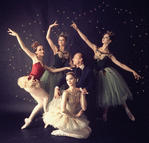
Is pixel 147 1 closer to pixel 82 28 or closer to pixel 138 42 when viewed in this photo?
pixel 138 42

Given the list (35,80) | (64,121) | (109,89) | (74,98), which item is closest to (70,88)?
(74,98)

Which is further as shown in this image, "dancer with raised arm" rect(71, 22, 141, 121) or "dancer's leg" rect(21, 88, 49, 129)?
"dancer with raised arm" rect(71, 22, 141, 121)

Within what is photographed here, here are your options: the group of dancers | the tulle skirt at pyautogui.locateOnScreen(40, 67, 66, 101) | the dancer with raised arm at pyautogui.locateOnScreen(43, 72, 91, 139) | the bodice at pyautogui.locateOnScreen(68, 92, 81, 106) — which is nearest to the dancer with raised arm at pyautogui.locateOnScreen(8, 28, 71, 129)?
the group of dancers

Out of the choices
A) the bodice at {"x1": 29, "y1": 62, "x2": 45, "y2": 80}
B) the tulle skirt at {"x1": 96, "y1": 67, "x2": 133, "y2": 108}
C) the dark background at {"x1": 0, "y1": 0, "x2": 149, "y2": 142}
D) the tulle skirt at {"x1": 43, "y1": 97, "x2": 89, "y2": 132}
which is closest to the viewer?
the tulle skirt at {"x1": 43, "y1": 97, "x2": 89, "y2": 132}

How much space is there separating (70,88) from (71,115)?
1.09ft

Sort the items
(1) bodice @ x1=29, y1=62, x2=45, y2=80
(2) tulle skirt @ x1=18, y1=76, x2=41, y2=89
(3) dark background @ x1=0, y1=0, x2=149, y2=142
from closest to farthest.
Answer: (2) tulle skirt @ x1=18, y1=76, x2=41, y2=89, (1) bodice @ x1=29, y1=62, x2=45, y2=80, (3) dark background @ x1=0, y1=0, x2=149, y2=142

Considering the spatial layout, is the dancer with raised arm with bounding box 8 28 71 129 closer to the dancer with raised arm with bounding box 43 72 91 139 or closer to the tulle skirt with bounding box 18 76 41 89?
the tulle skirt with bounding box 18 76 41 89

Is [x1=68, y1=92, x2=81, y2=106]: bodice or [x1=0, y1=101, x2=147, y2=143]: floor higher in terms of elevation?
[x1=68, y1=92, x2=81, y2=106]: bodice

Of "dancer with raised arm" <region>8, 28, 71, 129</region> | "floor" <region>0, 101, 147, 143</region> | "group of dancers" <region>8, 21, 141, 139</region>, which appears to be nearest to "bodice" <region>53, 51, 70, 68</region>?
"group of dancers" <region>8, 21, 141, 139</region>

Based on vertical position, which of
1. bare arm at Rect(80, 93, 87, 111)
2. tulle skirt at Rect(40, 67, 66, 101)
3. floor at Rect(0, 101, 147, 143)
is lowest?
floor at Rect(0, 101, 147, 143)

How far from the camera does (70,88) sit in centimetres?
200

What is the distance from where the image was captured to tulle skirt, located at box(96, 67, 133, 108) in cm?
239

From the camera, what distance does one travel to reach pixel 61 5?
2.81 metres

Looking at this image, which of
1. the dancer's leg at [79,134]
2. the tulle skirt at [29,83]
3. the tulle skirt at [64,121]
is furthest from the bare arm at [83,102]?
the tulle skirt at [29,83]
